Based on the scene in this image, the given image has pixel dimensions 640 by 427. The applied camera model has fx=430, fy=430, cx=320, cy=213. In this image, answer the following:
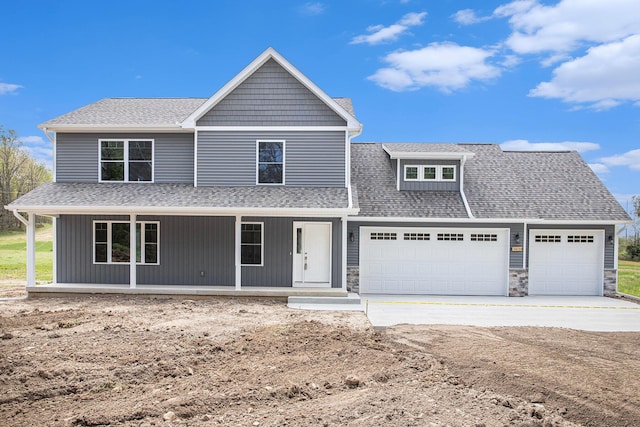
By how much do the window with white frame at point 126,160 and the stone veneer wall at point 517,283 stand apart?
12.3 m

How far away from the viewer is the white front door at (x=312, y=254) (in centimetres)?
1353

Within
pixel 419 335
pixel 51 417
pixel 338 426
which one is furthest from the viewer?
pixel 419 335

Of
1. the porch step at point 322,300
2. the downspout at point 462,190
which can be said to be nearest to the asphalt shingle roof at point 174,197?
the porch step at point 322,300

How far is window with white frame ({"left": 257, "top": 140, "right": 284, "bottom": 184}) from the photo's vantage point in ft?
45.0

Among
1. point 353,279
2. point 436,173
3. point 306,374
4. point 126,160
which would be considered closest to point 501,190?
point 436,173

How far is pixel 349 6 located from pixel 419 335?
11.9 meters

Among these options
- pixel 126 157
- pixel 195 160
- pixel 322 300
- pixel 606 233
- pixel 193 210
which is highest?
pixel 126 157

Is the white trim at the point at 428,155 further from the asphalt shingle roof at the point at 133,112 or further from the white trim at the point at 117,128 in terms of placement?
the white trim at the point at 117,128

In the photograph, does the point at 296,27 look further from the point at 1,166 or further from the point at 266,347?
the point at 1,166

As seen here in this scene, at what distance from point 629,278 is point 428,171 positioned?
36.8 ft

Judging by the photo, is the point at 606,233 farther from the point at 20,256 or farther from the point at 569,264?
the point at 20,256

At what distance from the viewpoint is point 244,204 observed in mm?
12359

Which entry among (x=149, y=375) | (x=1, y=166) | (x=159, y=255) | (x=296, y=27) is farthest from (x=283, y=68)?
(x=1, y=166)

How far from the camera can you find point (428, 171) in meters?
15.6
